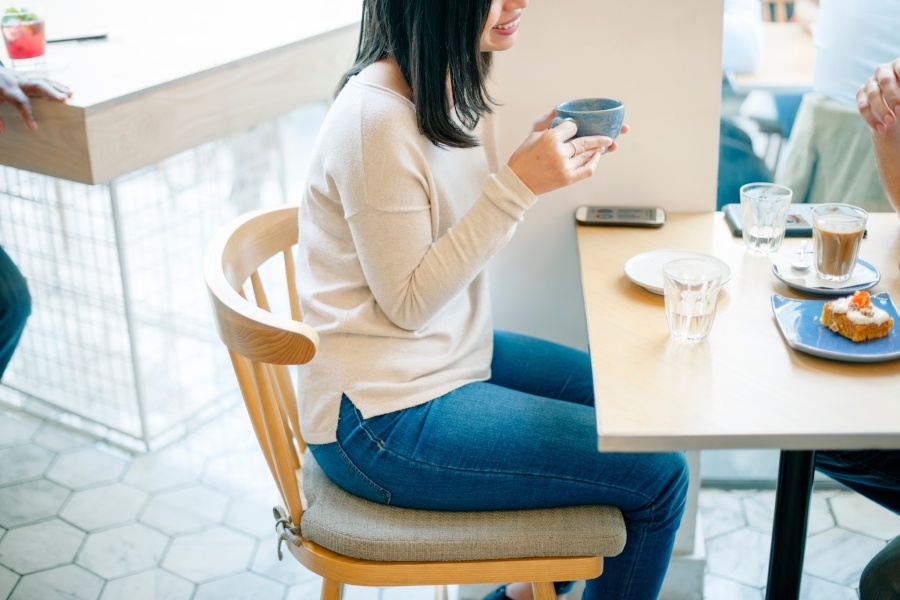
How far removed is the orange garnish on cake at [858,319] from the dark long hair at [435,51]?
0.52 meters

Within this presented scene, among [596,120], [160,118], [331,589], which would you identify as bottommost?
[331,589]

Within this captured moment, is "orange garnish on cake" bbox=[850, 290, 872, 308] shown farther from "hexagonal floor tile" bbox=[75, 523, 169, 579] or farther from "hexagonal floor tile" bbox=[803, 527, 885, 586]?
"hexagonal floor tile" bbox=[75, 523, 169, 579]

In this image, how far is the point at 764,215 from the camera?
A: 4.16 feet

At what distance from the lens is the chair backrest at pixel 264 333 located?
1007 millimetres

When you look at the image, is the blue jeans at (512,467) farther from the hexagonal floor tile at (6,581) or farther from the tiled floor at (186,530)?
the hexagonal floor tile at (6,581)

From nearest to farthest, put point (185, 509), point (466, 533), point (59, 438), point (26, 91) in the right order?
point (466, 533), point (26, 91), point (185, 509), point (59, 438)

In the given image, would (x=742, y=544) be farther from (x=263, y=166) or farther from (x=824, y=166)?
(x=263, y=166)

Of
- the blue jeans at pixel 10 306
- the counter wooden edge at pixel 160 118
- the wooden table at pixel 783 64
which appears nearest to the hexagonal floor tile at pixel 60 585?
the blue jeans at pixel 10 306

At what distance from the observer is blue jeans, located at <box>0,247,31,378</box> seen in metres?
1.71

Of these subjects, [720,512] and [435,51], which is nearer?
[435,51]

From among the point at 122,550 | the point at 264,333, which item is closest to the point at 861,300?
the point at 264,333

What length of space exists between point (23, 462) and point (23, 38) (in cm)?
94

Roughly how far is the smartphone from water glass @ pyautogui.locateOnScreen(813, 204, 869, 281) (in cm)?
28

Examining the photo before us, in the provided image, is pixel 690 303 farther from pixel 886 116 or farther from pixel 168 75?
pixel 168 75
